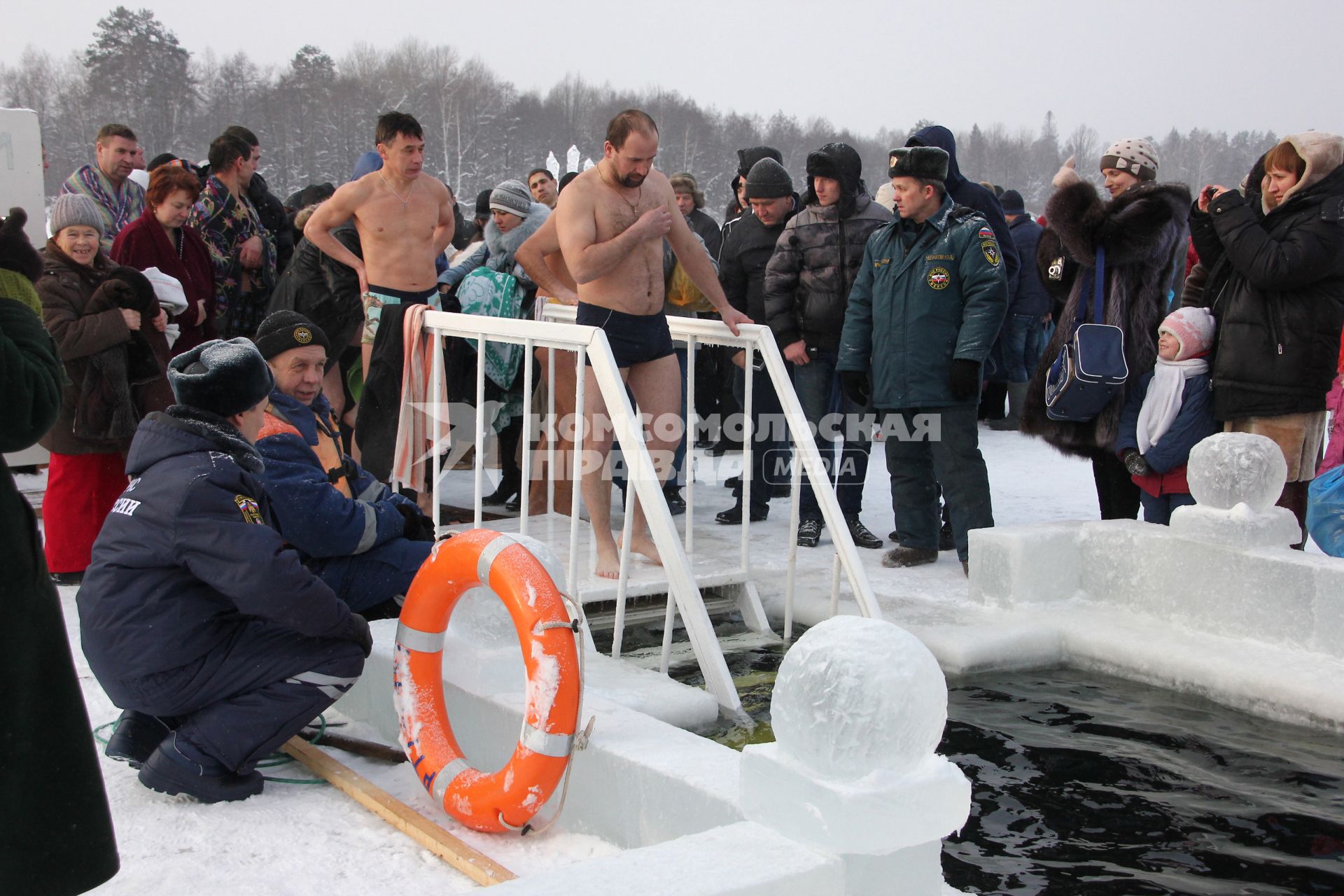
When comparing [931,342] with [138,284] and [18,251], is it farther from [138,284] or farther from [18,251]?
[18,251]

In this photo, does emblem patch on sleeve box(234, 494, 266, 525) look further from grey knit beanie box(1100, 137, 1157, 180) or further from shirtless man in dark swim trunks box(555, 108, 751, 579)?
grey knit beanie box(1100, 137, 1157, 180)

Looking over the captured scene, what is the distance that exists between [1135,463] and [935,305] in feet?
3.93

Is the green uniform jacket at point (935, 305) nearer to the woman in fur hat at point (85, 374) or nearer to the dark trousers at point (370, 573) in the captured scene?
the dark trousers at point (370, 573)

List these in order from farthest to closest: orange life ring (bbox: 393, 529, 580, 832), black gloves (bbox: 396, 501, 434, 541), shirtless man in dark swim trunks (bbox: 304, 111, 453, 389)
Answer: shirtless man in dark swim trunks (bbox: 304, 111, 453, 389) < black gloves (bbox: 396, 501, 434, 541) < orange life ring (bbox: 393, 529, 580, 832)

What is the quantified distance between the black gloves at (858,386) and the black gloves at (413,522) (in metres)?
2.69

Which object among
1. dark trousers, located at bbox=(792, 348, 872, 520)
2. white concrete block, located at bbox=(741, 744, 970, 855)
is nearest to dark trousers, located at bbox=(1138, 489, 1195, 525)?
dark trousers, located at bbox=(792, 348, 872, 520)

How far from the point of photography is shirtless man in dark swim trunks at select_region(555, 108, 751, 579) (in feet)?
16.5

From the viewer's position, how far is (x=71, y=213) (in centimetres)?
544

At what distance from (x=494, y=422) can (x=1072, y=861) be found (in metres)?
4.87

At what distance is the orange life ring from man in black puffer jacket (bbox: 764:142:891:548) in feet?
11.2

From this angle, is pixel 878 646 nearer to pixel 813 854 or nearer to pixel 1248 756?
pixel 813 854

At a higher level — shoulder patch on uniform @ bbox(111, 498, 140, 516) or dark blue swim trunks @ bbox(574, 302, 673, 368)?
dark blue swim trunks @ bbox(574, 302, 673, 368)

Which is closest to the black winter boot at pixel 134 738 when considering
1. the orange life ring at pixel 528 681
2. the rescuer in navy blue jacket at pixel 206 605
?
the rescuer in navy blue jacket at pixel 206 605

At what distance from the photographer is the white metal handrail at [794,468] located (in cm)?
456
